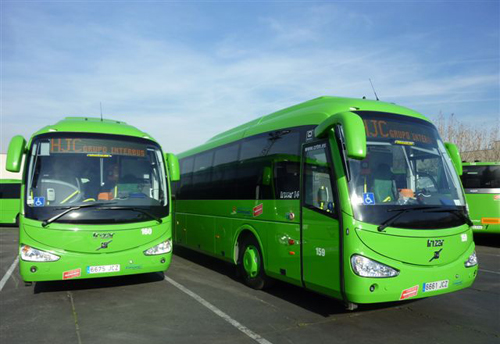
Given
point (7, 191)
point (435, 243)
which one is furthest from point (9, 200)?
point (435, 243)

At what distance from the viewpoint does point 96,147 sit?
25.6ft

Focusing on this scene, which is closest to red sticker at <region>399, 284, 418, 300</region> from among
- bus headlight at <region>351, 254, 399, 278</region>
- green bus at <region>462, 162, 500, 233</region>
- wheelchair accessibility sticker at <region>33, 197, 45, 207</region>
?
bus headlight at <region>351, 254, 399, 278</region>

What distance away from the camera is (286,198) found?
23.1 feet

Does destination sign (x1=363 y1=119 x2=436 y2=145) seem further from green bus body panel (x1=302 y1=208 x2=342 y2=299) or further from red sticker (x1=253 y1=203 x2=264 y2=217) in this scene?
red sticker (x1=253 y1=203 x2=264 y2=217)

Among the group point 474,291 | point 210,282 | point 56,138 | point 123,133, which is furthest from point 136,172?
point 474,291

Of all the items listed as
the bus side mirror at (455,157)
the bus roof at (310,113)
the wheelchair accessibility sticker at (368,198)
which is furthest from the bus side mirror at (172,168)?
the bus side mirror at (455,157)

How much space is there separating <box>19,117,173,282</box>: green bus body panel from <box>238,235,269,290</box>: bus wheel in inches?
59.3

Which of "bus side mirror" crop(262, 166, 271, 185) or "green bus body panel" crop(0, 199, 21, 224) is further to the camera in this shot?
"green bus body panel" crop(0, 199, 21, 224)

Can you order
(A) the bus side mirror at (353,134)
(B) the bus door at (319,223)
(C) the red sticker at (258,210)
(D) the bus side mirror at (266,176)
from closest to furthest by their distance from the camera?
(A) the bus side mirror at (353,134) → (B) the bus door at (319,223) → (D) the bus side mirror at (266,176) → (C) the red sticker at (258,210)

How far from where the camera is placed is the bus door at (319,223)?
570 cm

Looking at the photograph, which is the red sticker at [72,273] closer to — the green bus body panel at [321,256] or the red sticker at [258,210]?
the red sticker at [258,210]

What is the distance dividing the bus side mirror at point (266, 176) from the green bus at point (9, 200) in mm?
22037

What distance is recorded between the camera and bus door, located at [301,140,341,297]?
18.7 feet

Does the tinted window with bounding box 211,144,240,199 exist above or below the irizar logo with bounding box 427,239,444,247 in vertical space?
above
